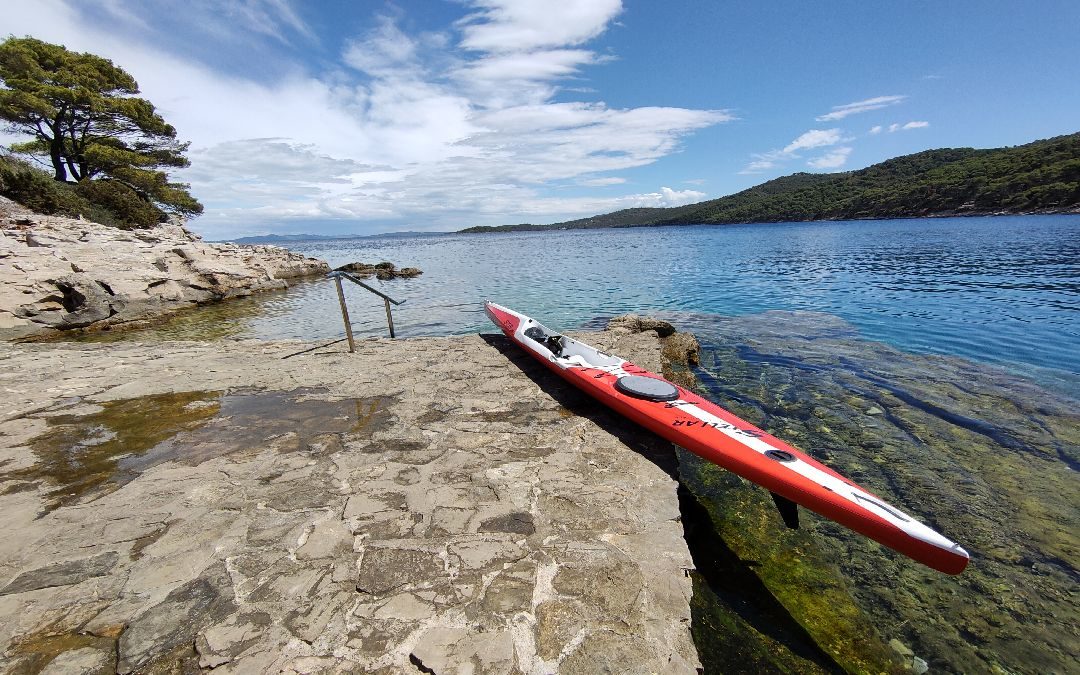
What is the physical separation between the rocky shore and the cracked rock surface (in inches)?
353

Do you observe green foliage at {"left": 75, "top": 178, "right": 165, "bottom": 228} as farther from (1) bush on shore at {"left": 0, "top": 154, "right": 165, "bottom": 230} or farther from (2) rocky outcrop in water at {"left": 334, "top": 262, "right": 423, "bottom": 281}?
(2) rocky outcrop in water at {"left": 334, "top": 262, "right": 423, "bottom": 281}

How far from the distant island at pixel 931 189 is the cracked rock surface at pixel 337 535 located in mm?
89142

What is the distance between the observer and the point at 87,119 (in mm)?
26250

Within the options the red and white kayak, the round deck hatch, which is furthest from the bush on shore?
the round deck hatch

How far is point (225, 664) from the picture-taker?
2389mm

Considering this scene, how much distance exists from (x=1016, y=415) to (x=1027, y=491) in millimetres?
2622

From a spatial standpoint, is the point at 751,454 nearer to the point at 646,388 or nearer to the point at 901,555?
the point at 646,388

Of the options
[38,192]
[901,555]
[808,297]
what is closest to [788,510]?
[901,555]

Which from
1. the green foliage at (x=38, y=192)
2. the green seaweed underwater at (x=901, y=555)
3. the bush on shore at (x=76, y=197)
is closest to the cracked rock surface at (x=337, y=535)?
the green seaweed underwater at (x=901, y=555)

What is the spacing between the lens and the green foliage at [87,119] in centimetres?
2345

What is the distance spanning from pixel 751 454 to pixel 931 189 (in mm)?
109029

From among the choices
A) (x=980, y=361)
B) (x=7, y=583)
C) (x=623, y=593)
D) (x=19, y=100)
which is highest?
(x=19, y=100)

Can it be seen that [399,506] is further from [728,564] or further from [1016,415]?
[1016,415]

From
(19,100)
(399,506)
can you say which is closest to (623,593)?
(399,506)
